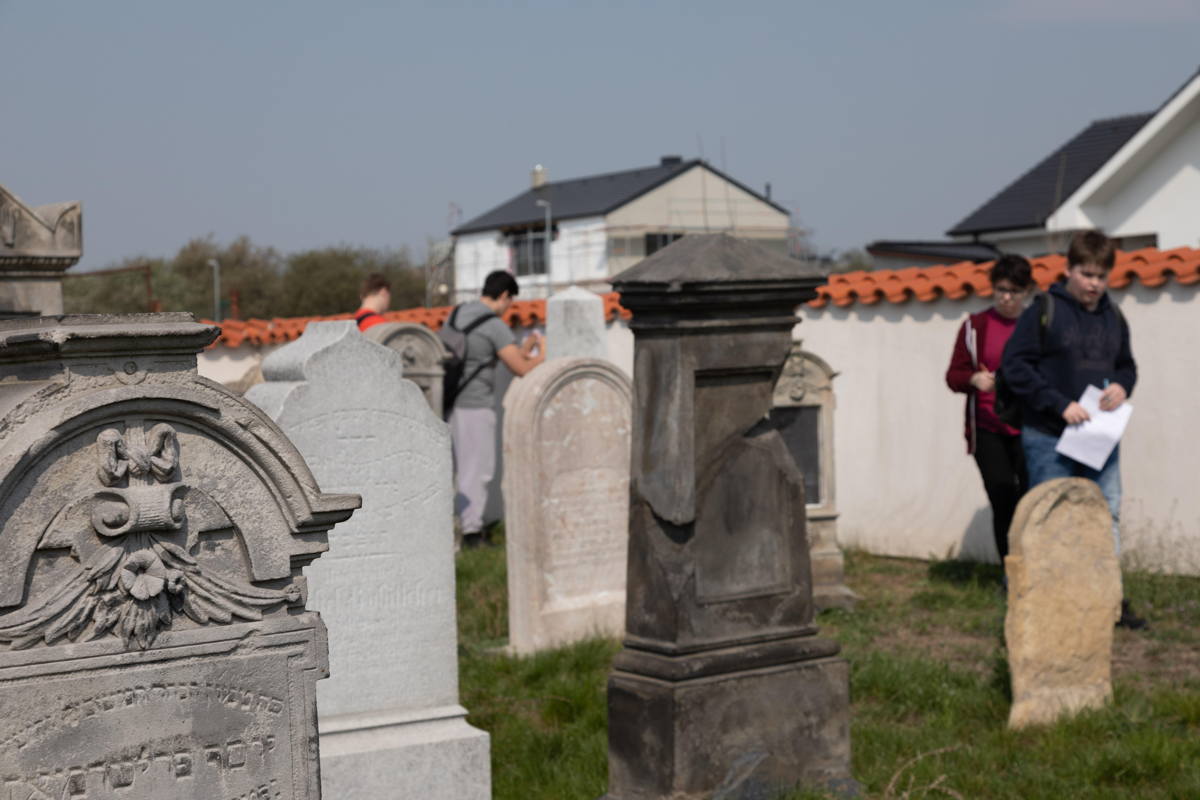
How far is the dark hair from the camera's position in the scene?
8.17 meters

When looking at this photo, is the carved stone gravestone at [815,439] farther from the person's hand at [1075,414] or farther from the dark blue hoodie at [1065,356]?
the person's hand at [1075,414]

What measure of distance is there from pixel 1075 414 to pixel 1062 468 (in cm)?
32

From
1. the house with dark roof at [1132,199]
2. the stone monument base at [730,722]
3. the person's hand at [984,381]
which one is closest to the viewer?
the stone monument base at [730,722]

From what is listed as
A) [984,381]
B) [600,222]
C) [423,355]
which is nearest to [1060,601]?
[984,381]

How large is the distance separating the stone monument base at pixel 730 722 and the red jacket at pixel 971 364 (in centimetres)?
340

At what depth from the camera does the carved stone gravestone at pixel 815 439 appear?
30.2 ft

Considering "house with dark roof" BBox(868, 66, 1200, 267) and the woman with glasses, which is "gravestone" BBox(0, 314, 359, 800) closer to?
the woman with glasses

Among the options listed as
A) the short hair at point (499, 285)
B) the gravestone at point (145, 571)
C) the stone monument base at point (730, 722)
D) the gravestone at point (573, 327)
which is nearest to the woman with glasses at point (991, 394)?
the gravestone at point (573, 327)

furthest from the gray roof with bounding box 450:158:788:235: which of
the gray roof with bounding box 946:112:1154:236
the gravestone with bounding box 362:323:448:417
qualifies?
the gravestone with bounding box 362:323:448:417

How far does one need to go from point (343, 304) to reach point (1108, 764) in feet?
139

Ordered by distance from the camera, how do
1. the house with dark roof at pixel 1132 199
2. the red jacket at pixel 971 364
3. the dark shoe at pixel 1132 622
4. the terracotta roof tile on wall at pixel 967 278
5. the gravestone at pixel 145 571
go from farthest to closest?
the house with dark roof at pixel 1132 199
the terracotta roof tile on wall at pixel 967 278
the red jacket at pixel 971 364
the dark shoe at pixel 1132 622
the gravestone at pixel 145 571

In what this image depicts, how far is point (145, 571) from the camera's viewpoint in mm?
3289

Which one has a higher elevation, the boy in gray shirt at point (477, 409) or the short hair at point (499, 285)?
the short hair at point (499, 285)

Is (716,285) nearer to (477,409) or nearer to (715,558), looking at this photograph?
(715,558)
